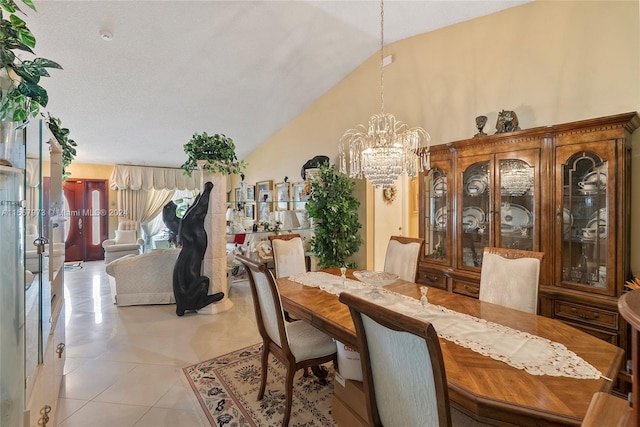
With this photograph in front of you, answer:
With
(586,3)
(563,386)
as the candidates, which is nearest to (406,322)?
(563,386)

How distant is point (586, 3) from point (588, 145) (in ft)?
4.37

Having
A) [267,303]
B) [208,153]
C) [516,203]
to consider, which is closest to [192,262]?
[208,153]

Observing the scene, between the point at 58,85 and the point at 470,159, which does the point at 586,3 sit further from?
the point at 58,85

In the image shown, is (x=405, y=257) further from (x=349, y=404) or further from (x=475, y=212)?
(x=349, y=404)

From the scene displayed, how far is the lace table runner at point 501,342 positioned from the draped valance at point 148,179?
6.82m

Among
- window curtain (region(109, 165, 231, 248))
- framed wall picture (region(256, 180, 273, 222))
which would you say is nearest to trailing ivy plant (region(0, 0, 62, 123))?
framed wall picture (region(256, 180, 273, 222))

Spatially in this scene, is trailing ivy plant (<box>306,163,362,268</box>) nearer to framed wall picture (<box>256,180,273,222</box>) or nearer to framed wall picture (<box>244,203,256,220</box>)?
framed wall picture (<box>256,180,273,222</box>)

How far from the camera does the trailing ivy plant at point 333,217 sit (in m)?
4.18

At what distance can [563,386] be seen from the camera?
1044 millimetres

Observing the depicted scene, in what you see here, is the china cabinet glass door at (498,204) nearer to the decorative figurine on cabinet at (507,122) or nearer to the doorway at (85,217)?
the decorative figurine on cabinet at (507,122)

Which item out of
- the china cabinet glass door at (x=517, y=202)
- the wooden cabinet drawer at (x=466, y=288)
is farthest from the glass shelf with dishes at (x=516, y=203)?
the wooden cabinet drawer at (x=466, y=288)

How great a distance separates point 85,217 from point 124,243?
1.76 meters

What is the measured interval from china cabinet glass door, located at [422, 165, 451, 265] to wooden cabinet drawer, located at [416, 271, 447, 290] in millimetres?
160

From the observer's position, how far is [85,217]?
25.1 feet
